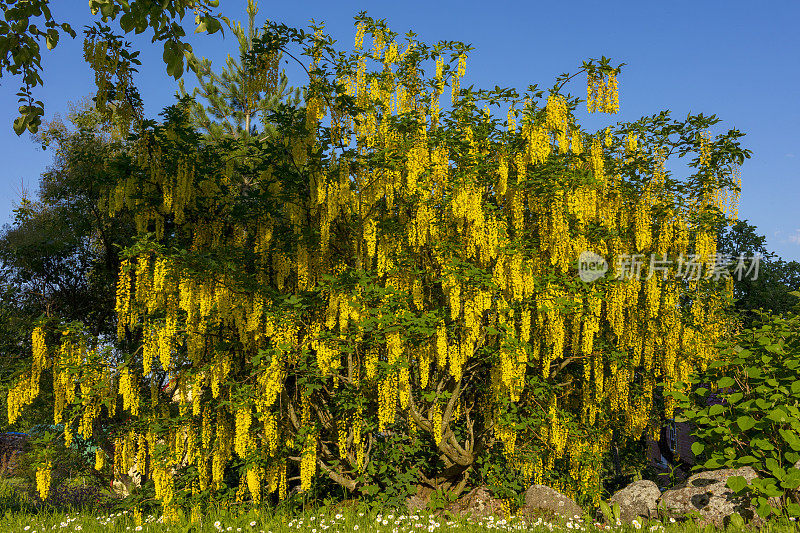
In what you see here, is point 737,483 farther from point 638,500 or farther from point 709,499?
point 638,500

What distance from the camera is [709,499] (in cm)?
636

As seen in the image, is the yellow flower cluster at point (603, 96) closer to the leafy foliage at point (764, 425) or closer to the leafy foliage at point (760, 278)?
the leafy foliage at point (764, 425)

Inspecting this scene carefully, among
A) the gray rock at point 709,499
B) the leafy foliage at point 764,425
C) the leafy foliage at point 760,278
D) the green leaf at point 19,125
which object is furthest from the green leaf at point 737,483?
the leafy foliage at point 760,278

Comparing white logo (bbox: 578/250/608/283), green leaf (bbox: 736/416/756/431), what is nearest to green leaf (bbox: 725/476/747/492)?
green leaf (bbox: 736/416/756/431)

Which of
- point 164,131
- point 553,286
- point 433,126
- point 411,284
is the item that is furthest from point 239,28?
point 553,286

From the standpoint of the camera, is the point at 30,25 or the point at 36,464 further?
the point at 36,464

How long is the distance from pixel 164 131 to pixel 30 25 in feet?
10.4

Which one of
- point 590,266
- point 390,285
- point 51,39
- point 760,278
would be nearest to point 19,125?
point 51,39

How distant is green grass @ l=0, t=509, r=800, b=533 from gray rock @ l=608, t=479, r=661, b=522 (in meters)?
1.36

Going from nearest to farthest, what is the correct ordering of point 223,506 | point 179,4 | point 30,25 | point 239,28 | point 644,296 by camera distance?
point 179,4 → point 30,25 → point 223,506 → point 644,296 → point 239,28

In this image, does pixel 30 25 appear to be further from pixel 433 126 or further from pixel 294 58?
pixel 433 126

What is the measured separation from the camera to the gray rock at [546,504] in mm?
8359

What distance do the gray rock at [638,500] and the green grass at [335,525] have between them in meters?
1.36

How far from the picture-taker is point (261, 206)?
9125 mm
